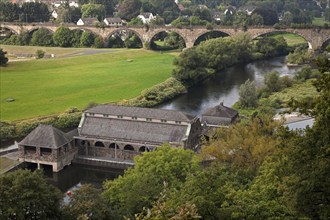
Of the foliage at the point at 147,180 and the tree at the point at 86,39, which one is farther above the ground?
the foliage at the point at 147,180

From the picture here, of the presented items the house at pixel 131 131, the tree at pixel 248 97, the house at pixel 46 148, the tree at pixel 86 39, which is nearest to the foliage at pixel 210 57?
the tree at pixel 248 97

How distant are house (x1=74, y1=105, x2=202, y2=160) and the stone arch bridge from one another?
275 ft

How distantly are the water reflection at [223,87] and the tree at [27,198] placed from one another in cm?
5011

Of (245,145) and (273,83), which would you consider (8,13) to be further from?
(245,145)

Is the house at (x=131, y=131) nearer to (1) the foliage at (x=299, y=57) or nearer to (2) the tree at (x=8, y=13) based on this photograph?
(1) the foliage at (x=299, y=57)

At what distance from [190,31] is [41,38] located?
1765 inches

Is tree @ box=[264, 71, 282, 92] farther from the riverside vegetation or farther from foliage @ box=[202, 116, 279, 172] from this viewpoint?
foliage @ box=[202, 116, 279, 172]

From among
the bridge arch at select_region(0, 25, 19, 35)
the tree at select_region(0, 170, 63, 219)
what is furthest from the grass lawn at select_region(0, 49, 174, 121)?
the bridge arch at select_region(0, 25, 19, 35)

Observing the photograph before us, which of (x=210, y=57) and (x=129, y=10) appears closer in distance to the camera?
(x=210, y=57)

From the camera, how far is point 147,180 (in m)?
36.5

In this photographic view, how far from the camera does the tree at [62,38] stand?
140750mm

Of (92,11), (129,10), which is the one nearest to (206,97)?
(92,11)

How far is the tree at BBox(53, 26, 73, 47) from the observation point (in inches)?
5541

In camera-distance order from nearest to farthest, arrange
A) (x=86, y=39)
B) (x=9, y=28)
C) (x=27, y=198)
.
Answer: (x=27, y=198) < (x=86, y=39) < (x=9, y=28)
